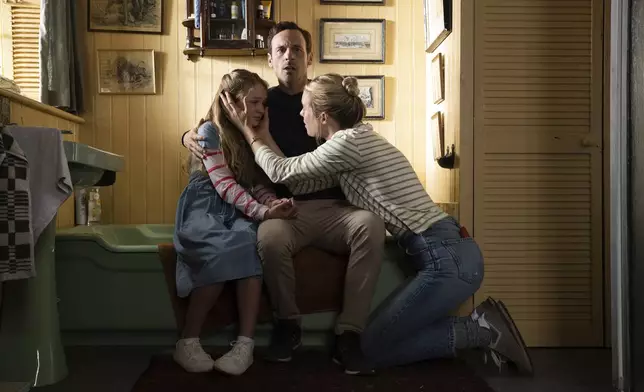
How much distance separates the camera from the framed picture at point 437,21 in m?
2.76

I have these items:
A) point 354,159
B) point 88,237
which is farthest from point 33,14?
point 354,159

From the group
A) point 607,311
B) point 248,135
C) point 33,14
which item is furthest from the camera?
point 33,14

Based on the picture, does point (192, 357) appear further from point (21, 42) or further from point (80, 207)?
point (21, 42)

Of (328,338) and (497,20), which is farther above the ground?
(497,20)

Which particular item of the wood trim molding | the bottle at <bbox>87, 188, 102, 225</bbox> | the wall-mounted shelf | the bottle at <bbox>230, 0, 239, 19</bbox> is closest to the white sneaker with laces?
the wood trim molding

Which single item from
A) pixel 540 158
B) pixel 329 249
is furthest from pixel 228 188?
pixel 540 158

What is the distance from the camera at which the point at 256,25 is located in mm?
3590

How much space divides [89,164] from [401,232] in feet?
3.63

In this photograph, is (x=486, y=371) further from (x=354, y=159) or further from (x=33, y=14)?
(x=33, y=14)

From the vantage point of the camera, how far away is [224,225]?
2262 millimetres

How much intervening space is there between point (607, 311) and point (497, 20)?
50.3 inches

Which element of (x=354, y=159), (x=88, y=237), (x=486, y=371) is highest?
(x=354, y=159)

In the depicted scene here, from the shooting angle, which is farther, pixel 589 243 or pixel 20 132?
pixel 589 243

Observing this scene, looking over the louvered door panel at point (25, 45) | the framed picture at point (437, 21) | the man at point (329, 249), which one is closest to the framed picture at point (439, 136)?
the framed picture at point (437, 21)
